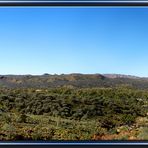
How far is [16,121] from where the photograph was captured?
3824 mm

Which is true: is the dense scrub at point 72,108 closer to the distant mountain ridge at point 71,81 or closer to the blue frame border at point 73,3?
the distant mountain ridge at point 71,81

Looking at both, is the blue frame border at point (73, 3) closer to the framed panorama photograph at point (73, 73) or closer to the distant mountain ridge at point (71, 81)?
the framed panorama photograph at point (73, 73)

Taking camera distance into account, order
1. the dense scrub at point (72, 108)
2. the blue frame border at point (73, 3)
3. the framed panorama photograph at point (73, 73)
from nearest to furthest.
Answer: the blue frame border at point (73, 3)
the framed panorama photograph at point (73, 73)
the dense scrub at point (72, 108)

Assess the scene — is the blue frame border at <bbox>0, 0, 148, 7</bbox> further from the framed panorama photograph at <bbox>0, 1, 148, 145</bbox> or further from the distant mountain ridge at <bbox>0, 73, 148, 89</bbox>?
the distant mountain ridge at <bbox>0, 73, 148, 89</bbox>

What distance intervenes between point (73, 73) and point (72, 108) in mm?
452

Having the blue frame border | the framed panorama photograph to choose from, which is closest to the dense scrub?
the framed panorama photograph

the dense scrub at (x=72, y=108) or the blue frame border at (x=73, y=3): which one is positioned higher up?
the blue frame border at (x=73, y=3)

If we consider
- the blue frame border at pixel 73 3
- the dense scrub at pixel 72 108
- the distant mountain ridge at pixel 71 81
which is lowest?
the dense scrub at pixel 72 108

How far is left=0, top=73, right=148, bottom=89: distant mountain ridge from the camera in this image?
3.85 meters

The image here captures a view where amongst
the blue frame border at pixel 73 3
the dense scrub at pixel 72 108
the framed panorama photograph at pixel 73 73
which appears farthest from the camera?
the dense scrub at pixel 72 108

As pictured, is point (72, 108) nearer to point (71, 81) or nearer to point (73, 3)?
point (71, 81)

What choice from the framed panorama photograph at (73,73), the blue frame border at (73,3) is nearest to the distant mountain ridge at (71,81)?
the framed panorama photograph at (73,73)

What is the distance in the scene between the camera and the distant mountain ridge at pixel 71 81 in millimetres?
3846

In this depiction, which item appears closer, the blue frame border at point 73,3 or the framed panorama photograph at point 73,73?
the blue frame border at point 73,3
